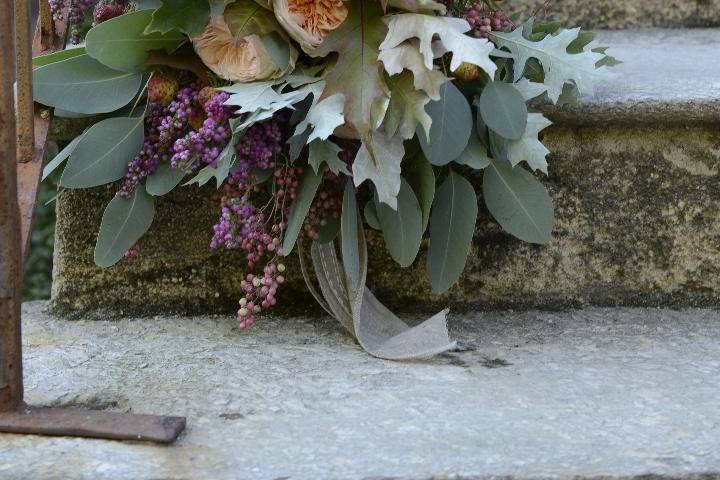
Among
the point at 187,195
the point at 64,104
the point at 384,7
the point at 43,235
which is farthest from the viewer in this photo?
the point at 43,235

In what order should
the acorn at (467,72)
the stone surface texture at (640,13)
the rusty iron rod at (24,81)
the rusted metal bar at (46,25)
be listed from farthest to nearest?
the stone surface texture at (640,13)
the rusted metal bar at (46,25)
the acorn at (467,72)
the rusty iron rod at (24,81)

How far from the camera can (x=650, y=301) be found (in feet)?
4.15

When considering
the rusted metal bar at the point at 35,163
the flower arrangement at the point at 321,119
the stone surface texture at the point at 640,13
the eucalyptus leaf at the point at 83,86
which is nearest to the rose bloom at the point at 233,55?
the flower arrangement at the point at 321,119

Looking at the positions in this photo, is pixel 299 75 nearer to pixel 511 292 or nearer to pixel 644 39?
pixel 511 292

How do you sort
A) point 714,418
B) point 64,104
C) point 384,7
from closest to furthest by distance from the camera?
point 714,418 < point 384,7 < point 64,104

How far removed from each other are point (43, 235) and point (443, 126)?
205 centimetres

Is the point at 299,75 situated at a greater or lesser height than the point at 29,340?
greater

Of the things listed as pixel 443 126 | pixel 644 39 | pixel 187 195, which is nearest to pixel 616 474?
pixel 443 126

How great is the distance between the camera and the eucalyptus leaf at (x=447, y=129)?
1062 mm

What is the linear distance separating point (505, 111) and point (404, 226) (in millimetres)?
175

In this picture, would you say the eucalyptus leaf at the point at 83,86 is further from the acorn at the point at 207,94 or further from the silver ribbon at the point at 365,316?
the silver ribbon at the point at 365,316

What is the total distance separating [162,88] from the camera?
44.0 inches

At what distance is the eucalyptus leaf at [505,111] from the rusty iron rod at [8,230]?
19.9 inches

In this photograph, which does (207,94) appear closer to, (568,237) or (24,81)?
Answer: (24,81)
